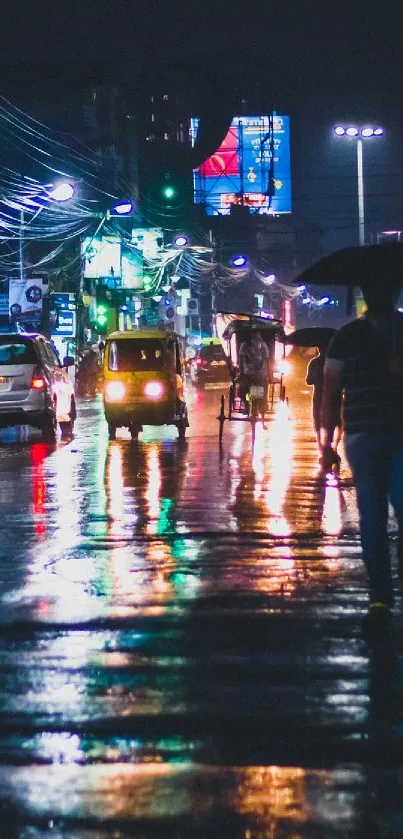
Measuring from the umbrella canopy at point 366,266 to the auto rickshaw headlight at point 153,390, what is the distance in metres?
17.1

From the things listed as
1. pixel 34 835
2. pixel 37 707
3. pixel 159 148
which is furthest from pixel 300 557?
pixel 159 148

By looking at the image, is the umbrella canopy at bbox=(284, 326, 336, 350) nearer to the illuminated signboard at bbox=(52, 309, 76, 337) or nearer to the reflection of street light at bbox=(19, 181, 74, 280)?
the reflection of street light at bbox=(19, 181, 74, 280)

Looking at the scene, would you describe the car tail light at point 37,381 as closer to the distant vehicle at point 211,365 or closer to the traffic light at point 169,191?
the traffic light at point 169,191

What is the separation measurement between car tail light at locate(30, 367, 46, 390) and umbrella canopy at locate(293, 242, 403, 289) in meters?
16.4

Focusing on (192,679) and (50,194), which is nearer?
(192,679)

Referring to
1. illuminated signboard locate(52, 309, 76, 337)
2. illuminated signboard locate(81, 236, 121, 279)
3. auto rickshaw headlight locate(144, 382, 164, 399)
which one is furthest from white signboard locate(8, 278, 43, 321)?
auto rickshaw headlight locate(144, 382, 164, 399)

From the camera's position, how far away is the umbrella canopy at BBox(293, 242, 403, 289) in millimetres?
7145

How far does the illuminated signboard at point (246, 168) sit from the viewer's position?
89375 millimetres

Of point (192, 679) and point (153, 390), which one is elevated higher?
point (153, 390)

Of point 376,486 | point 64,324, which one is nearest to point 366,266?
point 376,486

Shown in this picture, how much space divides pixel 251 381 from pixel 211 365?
33.1 meters

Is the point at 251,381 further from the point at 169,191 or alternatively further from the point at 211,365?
the point at 211,365

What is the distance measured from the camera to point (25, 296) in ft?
141

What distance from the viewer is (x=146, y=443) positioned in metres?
24.0
